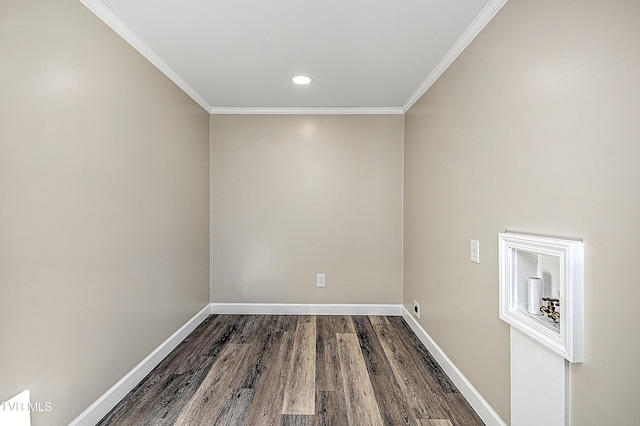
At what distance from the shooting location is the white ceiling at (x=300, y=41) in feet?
6.22

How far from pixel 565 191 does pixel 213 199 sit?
330 cm

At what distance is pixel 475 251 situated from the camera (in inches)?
81.9

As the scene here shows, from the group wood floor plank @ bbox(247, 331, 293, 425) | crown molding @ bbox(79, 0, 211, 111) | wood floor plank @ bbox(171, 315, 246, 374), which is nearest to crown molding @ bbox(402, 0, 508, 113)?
crown molding @ bbox(79, 0, 211, 111)

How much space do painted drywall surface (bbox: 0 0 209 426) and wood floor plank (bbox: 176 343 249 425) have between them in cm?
48

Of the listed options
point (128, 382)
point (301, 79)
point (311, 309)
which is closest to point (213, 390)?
point (128, 382)

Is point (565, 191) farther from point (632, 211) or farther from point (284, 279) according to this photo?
point (284, 279)

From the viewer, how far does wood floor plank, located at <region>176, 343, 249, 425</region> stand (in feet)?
6.48

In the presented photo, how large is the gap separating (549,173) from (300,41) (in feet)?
5.51

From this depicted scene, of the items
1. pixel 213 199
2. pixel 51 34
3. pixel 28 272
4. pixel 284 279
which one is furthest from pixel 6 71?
pixel 284 279

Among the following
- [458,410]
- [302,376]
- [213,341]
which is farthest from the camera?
[213,341]

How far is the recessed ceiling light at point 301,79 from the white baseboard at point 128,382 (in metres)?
2.38

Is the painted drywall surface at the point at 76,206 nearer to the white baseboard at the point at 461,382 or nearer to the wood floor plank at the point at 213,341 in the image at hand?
the wood floor plank at the point at 213,341

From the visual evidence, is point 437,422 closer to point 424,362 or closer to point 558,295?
point 424,362

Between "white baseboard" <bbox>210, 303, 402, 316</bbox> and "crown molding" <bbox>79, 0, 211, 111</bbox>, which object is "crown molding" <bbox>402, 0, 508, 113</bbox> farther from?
"white baseboard" <bbox>210, 303, 402, 316</bbox>
